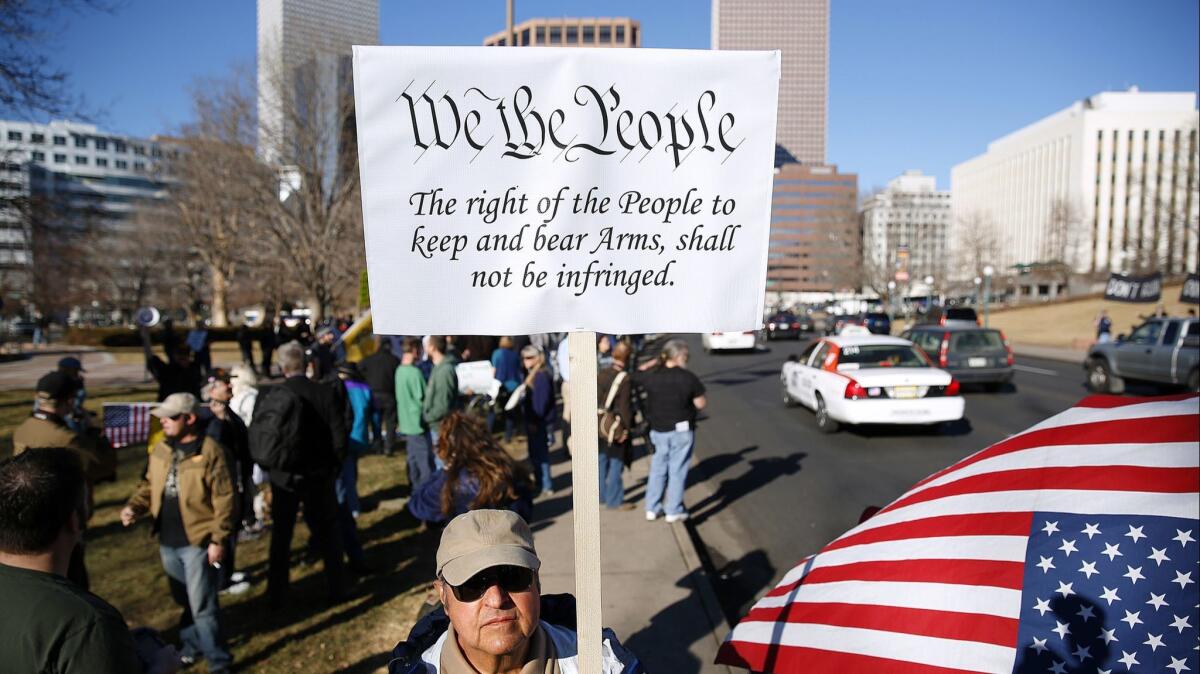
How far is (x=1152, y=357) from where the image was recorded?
613 inches

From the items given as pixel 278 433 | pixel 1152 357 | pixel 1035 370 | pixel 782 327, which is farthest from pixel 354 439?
pixel 782 327

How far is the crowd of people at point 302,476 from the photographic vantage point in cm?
224

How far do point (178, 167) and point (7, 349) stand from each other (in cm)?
1385

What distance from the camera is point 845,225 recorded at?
7788 centimetres

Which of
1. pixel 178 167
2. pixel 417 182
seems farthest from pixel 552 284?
pixel 178 167

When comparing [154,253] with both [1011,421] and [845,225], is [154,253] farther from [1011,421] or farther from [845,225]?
[845,225]

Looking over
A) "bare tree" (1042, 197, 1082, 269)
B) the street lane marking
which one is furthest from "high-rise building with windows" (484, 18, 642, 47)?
"bare tree" (1042, 197, 1082, 269)

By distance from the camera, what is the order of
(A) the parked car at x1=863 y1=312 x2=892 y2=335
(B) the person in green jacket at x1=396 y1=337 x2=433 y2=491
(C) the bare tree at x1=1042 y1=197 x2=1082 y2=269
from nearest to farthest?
(B) the person in green jacket at x1=396 y1=337 x2=433 y2=491 < (A) the parked car at x1=863 y1=312 x2=892 y2=335 < (C) the bare tree at x1=1042 y1=197 x2=1082 y2=269

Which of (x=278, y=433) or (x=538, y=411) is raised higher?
(x=278, y=433)

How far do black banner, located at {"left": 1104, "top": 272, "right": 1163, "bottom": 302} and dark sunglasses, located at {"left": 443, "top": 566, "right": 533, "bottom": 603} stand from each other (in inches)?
1825

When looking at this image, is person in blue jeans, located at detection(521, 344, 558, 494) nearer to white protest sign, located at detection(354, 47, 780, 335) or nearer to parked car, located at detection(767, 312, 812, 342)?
white protest sign, located at detection(354, 47, 780, 335)

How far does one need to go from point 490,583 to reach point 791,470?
8.36 meters

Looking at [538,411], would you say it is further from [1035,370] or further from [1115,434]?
[1035,370]

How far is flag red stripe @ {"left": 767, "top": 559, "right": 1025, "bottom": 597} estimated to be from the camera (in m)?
2.58
